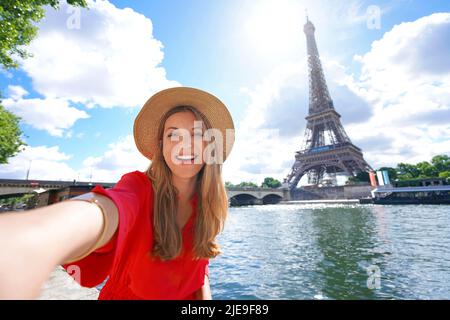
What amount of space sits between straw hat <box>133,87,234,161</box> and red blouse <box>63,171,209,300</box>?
0.53 metres

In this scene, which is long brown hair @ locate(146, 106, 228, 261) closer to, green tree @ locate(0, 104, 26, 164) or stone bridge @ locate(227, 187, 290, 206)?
green tree @ locate(0, 104, 26, 164)

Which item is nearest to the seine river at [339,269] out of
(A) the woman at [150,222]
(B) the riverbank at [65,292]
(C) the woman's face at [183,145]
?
(B) the riverbank at [65,292]

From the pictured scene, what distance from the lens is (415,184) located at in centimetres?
5306

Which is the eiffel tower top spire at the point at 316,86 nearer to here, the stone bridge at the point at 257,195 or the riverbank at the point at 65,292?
the stone bridge at the point at 257,195

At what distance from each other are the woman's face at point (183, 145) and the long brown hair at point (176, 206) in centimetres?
11

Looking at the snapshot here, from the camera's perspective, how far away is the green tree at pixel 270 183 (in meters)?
105

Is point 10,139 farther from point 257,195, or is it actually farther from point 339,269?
point 257,195

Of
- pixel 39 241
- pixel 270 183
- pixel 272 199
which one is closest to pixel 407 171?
pixel 272 199

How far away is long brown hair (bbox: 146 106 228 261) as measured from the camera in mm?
1549

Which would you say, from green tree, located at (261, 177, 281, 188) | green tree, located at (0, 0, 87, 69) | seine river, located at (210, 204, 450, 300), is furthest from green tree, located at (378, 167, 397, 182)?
green tree, located at (0, 0, 87, 69)

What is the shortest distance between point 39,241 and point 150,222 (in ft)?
3.16
